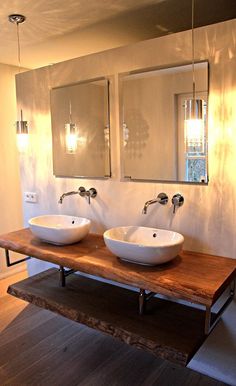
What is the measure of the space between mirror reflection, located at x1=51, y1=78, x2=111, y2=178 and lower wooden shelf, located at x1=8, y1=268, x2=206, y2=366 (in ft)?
2.86

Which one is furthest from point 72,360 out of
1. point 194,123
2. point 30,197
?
point 194,123

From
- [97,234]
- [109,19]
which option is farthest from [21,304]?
[109,19]

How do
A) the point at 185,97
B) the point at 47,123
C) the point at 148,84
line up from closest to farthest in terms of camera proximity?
the point at 185,97 → the point at 148,84 → the point at 47,123

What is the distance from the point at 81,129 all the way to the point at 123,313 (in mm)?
1460

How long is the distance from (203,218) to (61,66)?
5.50ft

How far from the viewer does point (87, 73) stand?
8.31 feet

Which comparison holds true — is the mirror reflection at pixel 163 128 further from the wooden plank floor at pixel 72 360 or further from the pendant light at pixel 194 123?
the wooden plank floor at pixel 72 360

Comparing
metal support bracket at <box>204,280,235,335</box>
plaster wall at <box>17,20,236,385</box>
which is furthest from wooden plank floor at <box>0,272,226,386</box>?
metal support bracket at <box>204,280,235,335</box>

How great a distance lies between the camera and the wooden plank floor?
7.03 ft

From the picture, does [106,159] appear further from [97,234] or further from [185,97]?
[185,97]

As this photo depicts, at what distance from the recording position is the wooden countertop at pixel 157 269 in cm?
160

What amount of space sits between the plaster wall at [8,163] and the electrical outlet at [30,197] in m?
0.65

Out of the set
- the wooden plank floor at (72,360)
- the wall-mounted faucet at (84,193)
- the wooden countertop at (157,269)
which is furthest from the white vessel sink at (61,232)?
the wooden plank floor at (72,360)

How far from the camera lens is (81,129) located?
8.85 ft
